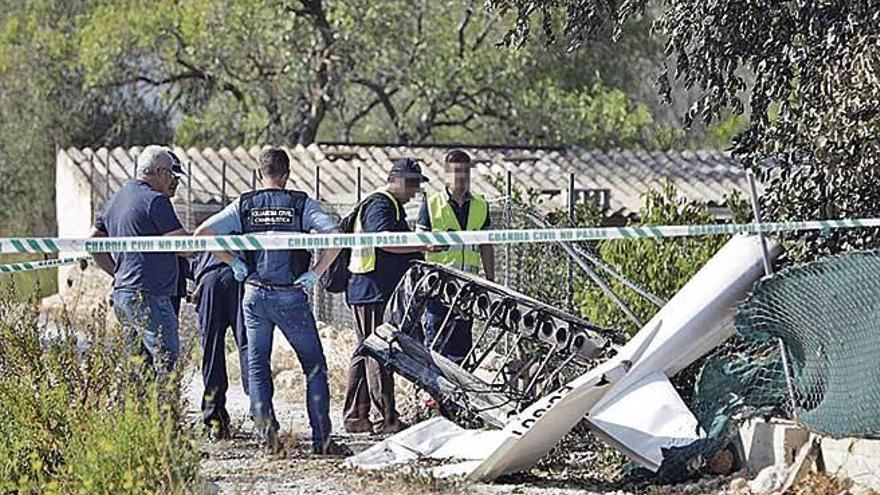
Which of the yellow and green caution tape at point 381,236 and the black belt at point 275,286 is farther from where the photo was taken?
the black belt at point 275,286

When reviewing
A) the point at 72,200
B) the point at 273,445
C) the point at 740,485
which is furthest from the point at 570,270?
the point at 72,200

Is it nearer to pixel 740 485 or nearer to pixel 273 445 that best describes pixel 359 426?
pixel 273 445

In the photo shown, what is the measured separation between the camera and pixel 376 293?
11023mm

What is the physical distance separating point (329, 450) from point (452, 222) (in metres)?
2.16

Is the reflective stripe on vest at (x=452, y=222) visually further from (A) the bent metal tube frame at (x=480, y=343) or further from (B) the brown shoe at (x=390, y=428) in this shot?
(B) the brown shoe at (x=390, y=428)

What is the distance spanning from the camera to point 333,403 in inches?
491

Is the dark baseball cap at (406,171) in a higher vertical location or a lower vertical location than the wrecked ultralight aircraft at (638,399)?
higher

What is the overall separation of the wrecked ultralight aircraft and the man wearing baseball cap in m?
1.65

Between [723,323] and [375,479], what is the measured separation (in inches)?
79.0

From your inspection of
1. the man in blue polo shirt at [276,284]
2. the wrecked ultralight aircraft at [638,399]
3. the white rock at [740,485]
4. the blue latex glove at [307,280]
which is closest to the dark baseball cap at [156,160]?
the man in blue polo shirt at [276,284]

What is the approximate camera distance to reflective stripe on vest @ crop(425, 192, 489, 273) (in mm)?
11336

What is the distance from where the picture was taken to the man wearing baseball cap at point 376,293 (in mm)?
10938

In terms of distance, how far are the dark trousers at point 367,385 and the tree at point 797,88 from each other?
2.28 metres

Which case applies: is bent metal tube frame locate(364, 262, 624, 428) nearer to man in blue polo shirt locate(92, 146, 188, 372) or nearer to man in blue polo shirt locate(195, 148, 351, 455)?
man in blue polo shirt locate(195, 148, 351, 455)
